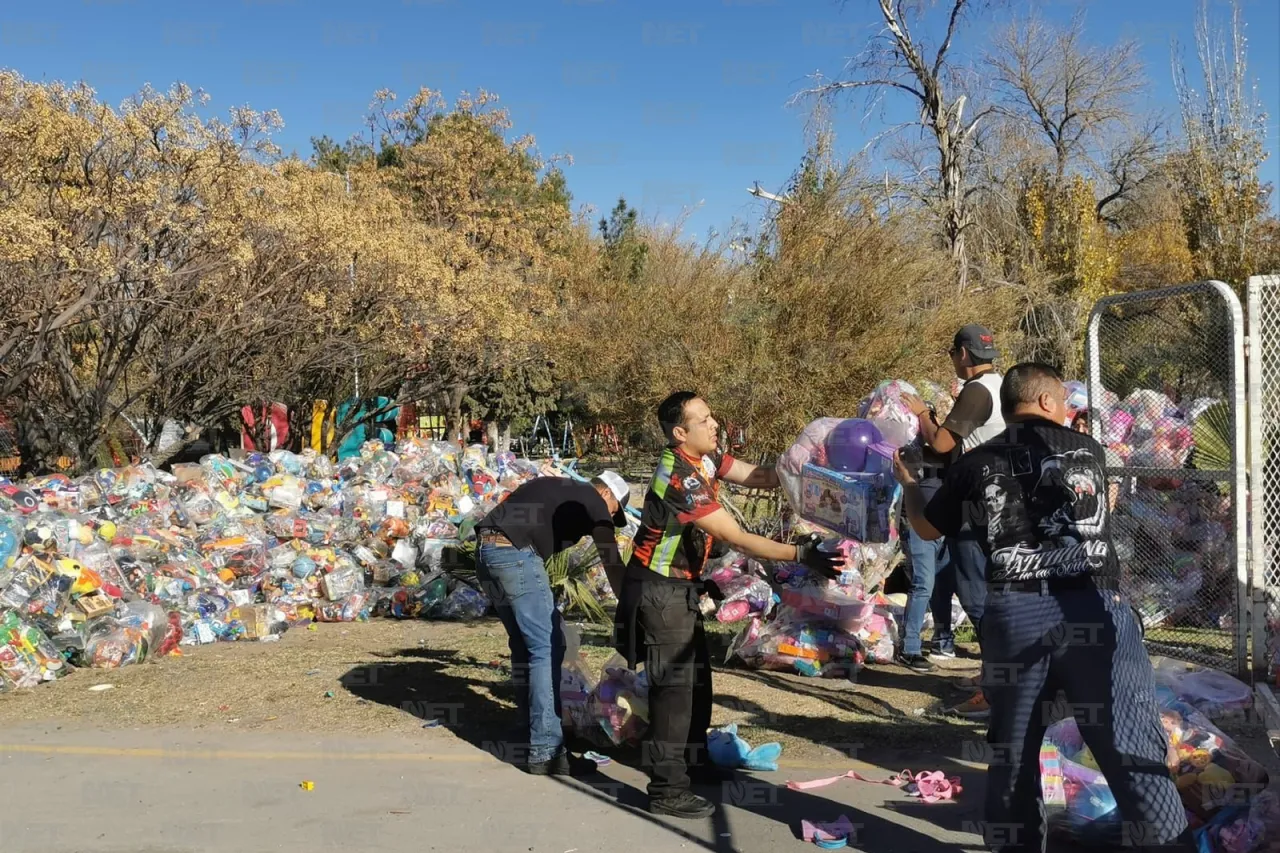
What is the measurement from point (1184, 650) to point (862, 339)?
19.3ft

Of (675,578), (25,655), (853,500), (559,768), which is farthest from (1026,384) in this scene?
(25,655)

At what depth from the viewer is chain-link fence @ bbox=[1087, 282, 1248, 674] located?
570 cm

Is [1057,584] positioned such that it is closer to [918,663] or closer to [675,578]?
[675,578]

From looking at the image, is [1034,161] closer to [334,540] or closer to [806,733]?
[334,540]

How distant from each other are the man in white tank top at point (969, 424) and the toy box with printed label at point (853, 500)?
2.10 ft

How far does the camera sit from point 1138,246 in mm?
29984

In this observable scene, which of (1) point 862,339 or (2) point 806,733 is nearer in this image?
(2) point 806,733

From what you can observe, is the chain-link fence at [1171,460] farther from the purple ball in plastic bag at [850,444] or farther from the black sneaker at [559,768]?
the black sneaker at [559,768]

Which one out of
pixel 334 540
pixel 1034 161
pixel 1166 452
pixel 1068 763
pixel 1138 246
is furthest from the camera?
pixel 1138 246

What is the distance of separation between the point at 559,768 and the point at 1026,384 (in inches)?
109

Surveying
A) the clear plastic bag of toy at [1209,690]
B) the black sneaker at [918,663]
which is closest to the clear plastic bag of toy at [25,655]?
the black sneaker at [918,663]

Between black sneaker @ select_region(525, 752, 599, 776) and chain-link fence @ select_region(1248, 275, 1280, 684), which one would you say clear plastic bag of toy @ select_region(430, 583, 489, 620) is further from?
chain-link fence @ select_region(1248, 275, 1280, 684)

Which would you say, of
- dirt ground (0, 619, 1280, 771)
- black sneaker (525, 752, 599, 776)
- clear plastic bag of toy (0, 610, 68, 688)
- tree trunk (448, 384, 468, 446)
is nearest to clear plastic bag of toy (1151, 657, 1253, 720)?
dirt ground (0, 619, 1280, 771)

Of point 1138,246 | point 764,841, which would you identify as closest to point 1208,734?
point 764,841
